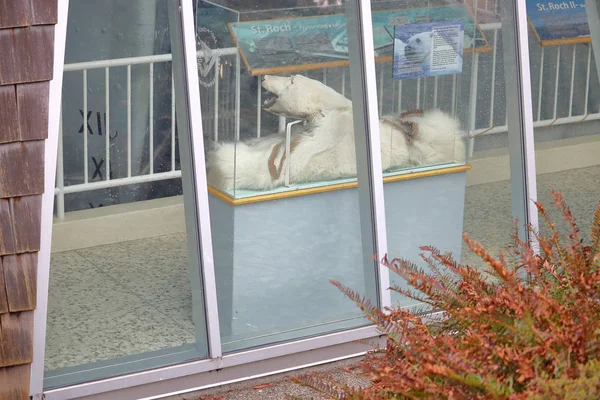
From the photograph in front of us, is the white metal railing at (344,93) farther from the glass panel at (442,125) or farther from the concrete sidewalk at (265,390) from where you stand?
the concrete sidewalk at (265,390)

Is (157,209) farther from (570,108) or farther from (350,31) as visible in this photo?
(570,108)

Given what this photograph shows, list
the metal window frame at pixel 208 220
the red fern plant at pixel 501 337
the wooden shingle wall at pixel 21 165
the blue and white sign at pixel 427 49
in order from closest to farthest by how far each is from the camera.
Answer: the red fern plant at pixel 501 337 → the wooden shingle wall at pixel 21 165 → the metal window frame at pixel 208 220 → the blue and white sign at pixel 427 49

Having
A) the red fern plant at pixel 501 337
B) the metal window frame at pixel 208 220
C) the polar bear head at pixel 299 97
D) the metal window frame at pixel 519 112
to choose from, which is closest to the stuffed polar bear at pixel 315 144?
the polar bear head at pixel 299 97

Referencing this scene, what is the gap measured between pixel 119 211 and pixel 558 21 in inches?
105

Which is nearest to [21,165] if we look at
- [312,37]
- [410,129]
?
[312,37]

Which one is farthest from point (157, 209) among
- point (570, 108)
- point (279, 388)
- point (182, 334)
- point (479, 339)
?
point (479, 339)

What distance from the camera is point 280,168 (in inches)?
173

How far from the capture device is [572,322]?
1.97m

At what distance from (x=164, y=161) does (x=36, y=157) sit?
1.10 metres

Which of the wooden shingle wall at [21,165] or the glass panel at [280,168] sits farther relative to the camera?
the glass panel at [280,168]

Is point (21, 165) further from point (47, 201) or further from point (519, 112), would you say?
point (519, 112)

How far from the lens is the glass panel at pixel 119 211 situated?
4.04m

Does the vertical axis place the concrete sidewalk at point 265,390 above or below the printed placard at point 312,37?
below

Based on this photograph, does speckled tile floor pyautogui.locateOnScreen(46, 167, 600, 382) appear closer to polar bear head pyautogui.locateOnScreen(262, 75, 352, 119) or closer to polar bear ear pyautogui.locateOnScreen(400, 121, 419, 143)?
polar bear ear pyautogui.locateOnScreen(400, 121, 419, 143)
